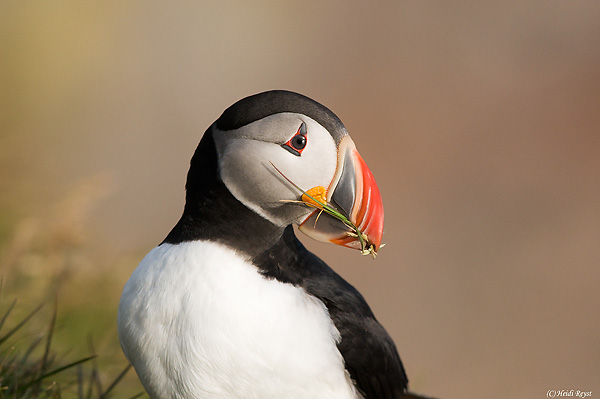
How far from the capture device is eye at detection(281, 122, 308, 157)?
8.94 ft

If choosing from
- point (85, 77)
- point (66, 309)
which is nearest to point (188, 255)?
point (66, 309)

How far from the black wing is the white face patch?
23 cm

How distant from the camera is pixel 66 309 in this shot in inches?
189

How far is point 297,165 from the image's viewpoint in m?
2.72

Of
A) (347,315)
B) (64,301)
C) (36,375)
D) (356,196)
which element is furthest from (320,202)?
(64,301)

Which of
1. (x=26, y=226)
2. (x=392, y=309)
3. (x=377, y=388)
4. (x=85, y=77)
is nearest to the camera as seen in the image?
(x=377, y=388)

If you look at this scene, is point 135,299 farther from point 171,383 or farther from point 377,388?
point 377,388

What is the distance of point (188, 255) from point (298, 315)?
1.49 feet

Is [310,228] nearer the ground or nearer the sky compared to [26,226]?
nearer the sky

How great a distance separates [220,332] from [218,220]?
16.8 inches

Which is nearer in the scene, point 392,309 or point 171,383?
point 171,383

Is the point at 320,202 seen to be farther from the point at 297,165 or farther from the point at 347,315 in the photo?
the point at 347,315

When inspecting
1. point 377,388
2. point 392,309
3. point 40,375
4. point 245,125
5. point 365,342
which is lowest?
point 392,309

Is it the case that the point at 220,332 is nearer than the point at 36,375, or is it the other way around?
the point at 220,332
